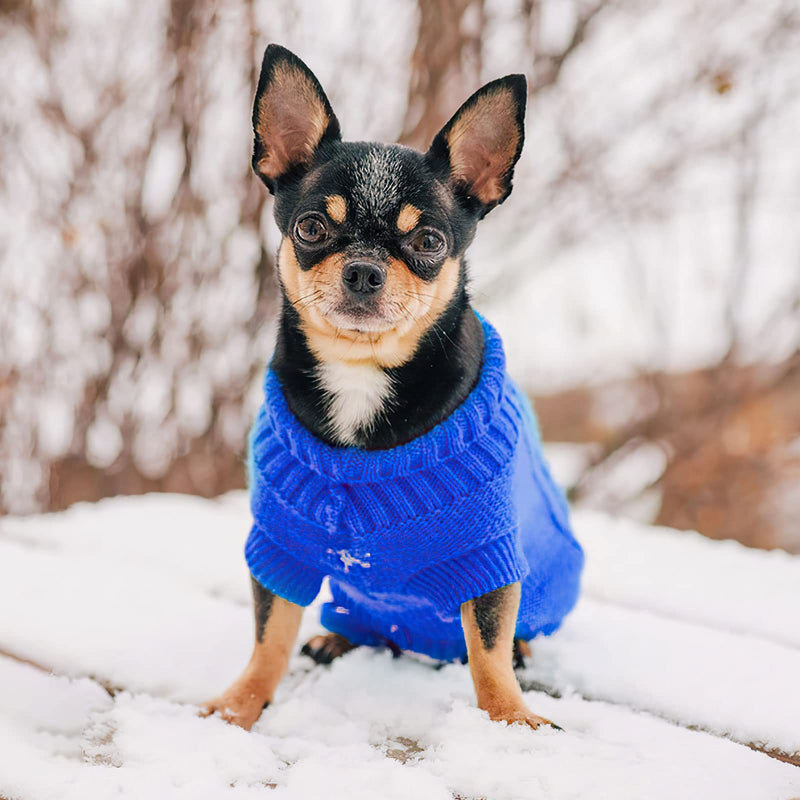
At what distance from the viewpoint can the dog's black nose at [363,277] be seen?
1687 millimetres

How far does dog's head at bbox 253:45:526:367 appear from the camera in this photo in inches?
69.6

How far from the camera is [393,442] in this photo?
5.66ft

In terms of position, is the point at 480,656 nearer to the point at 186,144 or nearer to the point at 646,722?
the point at 646,722

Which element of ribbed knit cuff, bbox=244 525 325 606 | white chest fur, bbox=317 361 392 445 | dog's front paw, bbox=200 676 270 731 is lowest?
dog's front paw, bbox=200 676 270 731

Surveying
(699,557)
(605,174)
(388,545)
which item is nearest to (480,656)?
(388,545)

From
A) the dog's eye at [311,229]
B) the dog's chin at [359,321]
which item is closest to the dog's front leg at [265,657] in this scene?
the dog's chin at [359,321]

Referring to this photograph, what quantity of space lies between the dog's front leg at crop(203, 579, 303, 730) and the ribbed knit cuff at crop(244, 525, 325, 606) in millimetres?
65

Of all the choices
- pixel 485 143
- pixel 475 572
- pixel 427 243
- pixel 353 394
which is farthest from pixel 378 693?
pixel 485 143

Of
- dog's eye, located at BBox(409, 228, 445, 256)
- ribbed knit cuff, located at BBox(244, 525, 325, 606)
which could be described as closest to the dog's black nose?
dog's eye, located at BBox(409, 228, 445, 256)

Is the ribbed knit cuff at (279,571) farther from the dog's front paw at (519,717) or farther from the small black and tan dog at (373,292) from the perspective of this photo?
the dog's front paw at (519,717)

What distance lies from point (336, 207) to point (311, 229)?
0.08m

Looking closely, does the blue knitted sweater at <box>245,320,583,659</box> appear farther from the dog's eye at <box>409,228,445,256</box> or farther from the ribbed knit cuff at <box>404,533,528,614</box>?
the dog's eye at <box>409,228,445,256</box>

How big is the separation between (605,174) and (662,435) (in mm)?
1402

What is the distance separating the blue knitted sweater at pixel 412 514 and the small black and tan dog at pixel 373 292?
0.06 metres
